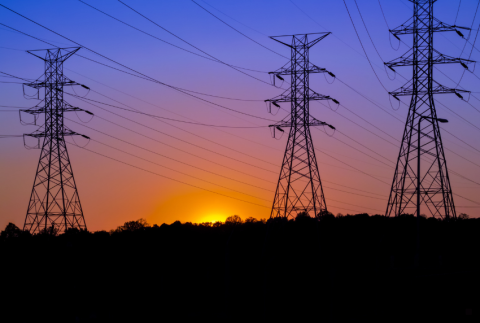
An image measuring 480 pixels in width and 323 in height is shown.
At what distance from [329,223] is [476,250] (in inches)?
1092

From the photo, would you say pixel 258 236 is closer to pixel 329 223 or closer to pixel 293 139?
pixel 329 223

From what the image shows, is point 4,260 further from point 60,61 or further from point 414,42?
point 414,42

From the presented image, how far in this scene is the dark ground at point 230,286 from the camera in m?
30.3

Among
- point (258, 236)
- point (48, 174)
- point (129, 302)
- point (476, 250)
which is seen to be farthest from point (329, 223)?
point (129, 302)

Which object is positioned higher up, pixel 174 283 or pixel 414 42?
pixel 414 42

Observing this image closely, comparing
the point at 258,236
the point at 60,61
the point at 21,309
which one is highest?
the point at 60,61

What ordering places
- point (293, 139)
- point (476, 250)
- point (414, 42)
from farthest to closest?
point (476, 250) < point (414, 42) < point (293, 139)

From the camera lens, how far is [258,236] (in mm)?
77938

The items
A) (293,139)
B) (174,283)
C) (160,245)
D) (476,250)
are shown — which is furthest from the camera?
(160,245)

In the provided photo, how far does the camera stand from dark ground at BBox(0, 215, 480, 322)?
30266mm

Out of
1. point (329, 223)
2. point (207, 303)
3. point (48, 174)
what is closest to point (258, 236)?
point (329, 223)

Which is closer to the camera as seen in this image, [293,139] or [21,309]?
[21,309]

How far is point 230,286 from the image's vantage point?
33.1 meters

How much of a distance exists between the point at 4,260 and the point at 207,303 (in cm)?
2235
